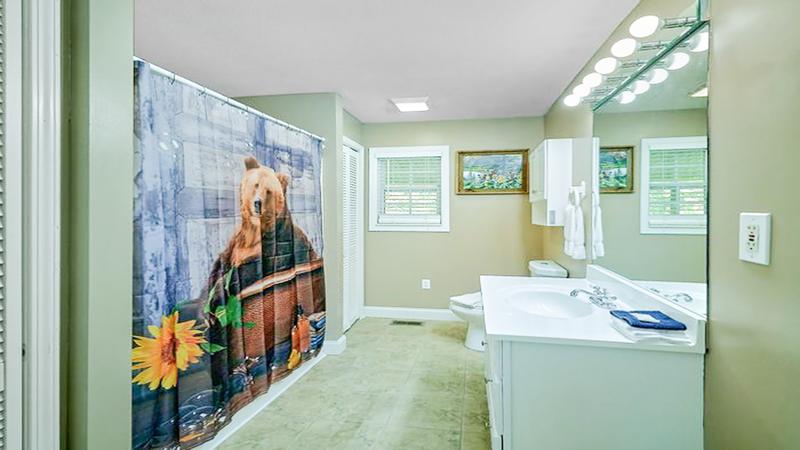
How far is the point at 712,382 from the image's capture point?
45.1 inches

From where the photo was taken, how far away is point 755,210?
961 millimetres

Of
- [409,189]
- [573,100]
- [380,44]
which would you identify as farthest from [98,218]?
[409,189]

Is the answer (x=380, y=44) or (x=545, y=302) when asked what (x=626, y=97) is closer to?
(x=545, y=302)

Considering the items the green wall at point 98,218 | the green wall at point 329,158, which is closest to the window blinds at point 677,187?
the green wall at point 98,218

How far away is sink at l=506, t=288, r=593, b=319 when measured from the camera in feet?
6.09

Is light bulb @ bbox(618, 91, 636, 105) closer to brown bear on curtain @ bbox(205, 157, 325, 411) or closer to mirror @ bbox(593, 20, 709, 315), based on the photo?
mirror @ bbox(593, 20, 709, 315)

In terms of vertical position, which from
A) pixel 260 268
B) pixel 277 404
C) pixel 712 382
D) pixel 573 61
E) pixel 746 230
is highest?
pixel 573 61

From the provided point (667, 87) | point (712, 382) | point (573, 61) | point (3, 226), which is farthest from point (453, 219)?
point (3, 226)

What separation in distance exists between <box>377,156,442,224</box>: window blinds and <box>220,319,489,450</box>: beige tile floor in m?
1.37

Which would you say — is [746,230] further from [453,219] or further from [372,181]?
[372,181]

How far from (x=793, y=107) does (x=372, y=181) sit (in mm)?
3382

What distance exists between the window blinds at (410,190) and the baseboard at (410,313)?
95 centimetres

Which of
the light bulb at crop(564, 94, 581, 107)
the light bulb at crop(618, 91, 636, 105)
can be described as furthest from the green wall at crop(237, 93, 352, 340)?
the light bulb at crop(618, 91, 636, 105)

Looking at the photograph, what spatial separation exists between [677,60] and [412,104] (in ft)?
6.98
